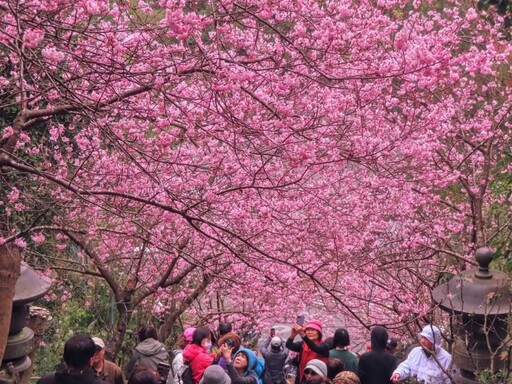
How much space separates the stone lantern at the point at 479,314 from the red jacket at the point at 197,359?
1.74 metres

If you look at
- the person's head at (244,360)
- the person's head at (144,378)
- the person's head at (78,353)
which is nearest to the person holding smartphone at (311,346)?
the person's head at (244,360)

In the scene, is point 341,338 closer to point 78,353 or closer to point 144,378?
point 144,378

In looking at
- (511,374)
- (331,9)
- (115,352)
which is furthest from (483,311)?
(115,352)

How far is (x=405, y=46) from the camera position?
5738 millimetres

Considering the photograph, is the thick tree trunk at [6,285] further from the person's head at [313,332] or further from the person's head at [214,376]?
the person's head at [313,332]

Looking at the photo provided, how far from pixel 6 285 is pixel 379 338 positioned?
2709mm

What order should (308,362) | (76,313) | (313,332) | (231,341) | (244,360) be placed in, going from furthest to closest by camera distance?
(76,313)
(231,341)
(313,332)
(244,360)
(308,362)

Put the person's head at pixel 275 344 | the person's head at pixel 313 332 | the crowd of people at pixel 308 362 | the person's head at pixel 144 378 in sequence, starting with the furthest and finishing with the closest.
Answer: the person's head at pixel 275 344
the person's head at pixel 313 332
the crowd of people at pixel 308 362
the person's head at pixel 144 378

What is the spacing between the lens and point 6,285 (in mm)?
5129

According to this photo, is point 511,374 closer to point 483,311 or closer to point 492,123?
point 483,311

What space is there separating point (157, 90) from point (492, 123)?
5.07 m

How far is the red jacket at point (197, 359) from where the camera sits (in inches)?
250

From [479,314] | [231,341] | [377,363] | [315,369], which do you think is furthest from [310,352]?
[479,314]

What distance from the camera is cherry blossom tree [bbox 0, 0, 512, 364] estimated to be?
4.82m
